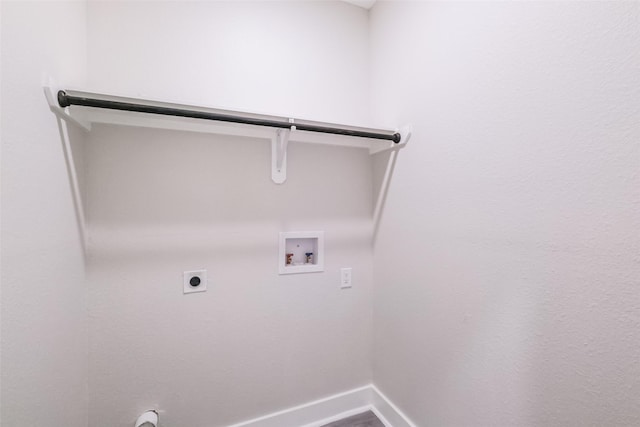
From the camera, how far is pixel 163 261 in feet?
3.80

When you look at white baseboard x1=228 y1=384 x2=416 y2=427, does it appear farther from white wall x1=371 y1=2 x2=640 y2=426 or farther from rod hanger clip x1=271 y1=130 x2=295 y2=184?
rod hanger clip x1=271 y1=130 x2=295 y2=184

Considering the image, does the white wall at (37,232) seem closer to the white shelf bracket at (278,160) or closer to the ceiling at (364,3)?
the white shelf bracket at (278,160)

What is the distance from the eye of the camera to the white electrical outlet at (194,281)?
3.90 feet

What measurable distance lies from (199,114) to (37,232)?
2.04 ft

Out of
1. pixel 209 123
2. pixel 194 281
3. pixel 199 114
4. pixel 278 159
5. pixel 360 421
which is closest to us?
pixel 199 114

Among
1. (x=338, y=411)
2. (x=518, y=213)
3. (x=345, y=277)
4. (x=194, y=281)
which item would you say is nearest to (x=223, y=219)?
(x=194, y=281)

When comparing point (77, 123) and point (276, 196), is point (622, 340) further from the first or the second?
point (77, 123)

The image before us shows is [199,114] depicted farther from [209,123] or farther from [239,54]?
[239,54]

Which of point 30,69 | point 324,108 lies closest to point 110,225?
point 30,69

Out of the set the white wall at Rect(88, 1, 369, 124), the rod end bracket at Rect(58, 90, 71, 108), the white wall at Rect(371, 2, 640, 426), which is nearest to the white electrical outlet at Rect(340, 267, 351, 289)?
the white wall at Rect(371, 2, 640, 426)

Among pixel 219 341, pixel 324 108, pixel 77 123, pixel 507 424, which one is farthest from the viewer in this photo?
pixel 324 108

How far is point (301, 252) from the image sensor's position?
4.76 ft

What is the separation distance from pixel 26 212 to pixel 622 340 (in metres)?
1.59

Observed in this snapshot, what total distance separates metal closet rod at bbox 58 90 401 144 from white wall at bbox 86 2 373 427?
265 millimetres
